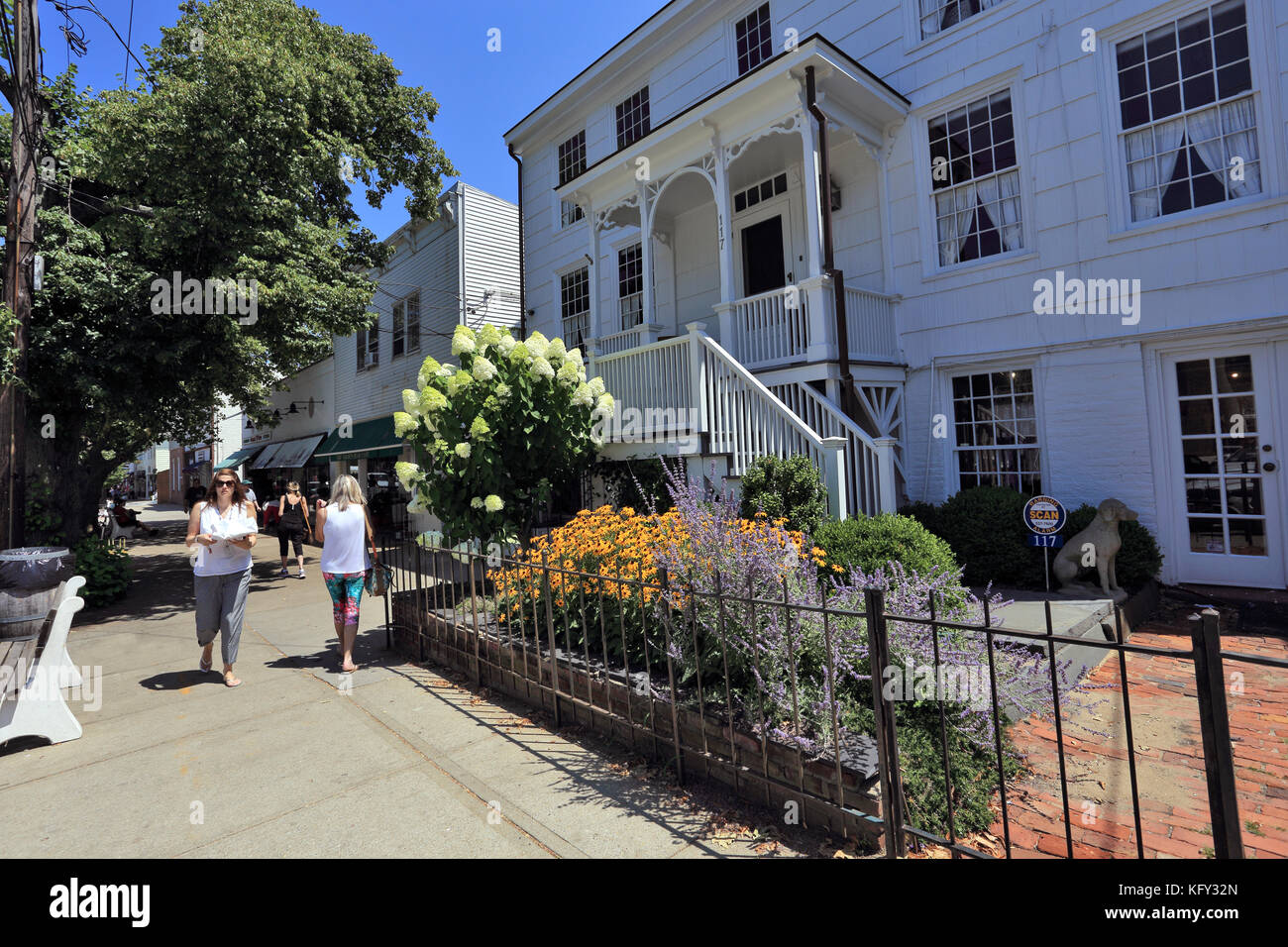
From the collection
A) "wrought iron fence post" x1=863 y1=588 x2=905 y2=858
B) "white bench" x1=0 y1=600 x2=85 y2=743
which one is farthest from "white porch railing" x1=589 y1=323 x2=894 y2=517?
"white bench" x1=0 y1=600 x2=85 y2=743

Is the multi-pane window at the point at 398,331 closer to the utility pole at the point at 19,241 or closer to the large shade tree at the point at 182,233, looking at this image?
the large shade tree at the point at 182,233

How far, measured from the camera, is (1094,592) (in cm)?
588

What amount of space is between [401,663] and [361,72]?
11.9 metres

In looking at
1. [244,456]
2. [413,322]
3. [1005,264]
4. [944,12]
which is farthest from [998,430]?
[244,456]

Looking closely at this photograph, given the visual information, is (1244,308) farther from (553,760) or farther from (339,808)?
(339,808)

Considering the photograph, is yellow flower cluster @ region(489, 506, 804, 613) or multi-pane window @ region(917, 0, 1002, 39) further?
multi-pane window @ region(917, 0, 1002, 39)

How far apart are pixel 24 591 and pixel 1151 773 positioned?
9607 millimetres

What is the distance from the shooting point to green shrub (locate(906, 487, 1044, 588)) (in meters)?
6.59

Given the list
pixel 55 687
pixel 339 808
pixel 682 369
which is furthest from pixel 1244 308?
pixel 55 687

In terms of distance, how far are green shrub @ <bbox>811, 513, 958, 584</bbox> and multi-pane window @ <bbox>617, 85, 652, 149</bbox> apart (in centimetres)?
1018

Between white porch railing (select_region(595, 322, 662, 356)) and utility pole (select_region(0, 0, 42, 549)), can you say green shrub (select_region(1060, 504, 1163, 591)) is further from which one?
utility pole (select_region(0, 0, 42, 549))

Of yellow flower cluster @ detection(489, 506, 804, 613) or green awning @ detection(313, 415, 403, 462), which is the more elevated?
green awning @ detection(313, 415, 403, 462)

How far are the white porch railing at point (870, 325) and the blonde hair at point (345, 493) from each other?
19.1 ft

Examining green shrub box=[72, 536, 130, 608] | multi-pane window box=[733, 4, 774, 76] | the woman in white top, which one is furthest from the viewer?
multi-pane window box=[733, 4, 774, 76]
